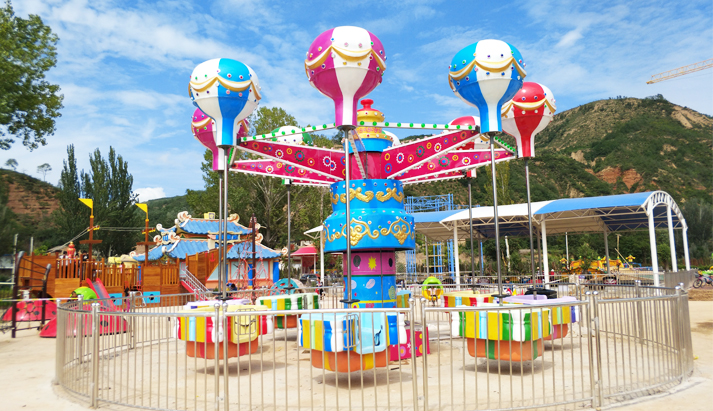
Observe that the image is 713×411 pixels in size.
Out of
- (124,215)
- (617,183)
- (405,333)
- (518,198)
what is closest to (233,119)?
(405,333)

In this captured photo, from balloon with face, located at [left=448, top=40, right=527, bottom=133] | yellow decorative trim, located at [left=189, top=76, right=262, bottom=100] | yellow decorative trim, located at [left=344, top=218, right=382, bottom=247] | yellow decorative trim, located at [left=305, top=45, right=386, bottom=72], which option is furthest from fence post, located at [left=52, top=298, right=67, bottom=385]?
balloon with face, located at [left=448, top=40, right=527, bottom=133]

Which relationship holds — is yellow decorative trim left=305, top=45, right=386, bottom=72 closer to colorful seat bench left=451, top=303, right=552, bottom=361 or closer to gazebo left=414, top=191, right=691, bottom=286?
colorful seat bench left=451, top=303, right=552, bottom=361

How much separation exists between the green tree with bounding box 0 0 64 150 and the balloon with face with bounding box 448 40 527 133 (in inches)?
675

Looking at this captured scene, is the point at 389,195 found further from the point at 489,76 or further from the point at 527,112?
the point at 527,112

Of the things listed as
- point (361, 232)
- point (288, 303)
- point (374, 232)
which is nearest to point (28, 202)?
point (288, 303)

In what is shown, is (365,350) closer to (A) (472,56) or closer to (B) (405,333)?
(B) (405,333)

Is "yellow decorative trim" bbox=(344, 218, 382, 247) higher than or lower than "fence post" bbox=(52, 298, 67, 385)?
higher

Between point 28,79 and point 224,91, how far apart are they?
16.5 meters

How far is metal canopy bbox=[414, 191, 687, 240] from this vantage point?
19.8 meters

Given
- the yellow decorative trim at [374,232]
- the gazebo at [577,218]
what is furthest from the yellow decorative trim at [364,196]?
the gazebo at [577,218]

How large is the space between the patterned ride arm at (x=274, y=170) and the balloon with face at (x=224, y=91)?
1.61 meters

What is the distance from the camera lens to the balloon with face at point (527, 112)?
9.70 metres

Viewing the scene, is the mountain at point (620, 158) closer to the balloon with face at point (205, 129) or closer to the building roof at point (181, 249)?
the building roof at point (181, 249)

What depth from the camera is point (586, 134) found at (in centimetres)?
9769
